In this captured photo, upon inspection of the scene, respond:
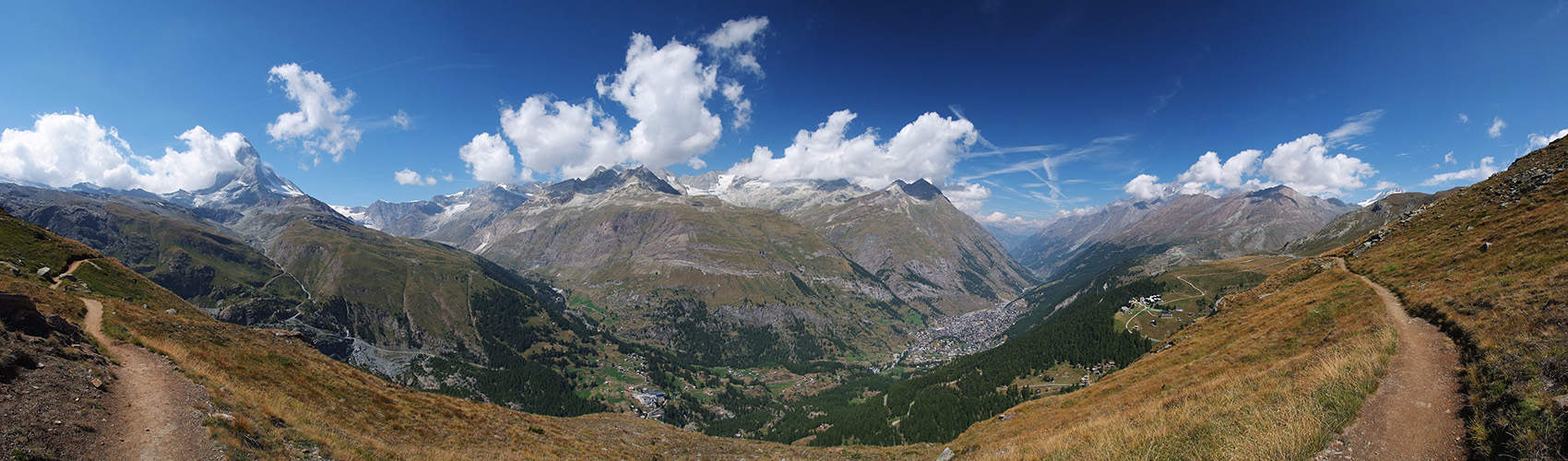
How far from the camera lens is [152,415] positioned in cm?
1472

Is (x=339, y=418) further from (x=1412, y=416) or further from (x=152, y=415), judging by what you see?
(x=1412, y=416)

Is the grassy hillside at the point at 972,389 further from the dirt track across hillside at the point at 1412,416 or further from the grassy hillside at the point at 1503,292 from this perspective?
the dirt track across hillside at the point at 1412,416

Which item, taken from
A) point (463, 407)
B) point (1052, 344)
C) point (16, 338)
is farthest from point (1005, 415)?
point (1052, 344)

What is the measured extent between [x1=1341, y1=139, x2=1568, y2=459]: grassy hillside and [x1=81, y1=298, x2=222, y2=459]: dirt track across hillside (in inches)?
1229

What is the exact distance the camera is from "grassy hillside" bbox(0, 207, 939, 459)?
1781cm

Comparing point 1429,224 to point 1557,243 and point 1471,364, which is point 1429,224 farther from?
point 1471,364

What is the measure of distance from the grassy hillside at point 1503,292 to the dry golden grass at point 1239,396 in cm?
197

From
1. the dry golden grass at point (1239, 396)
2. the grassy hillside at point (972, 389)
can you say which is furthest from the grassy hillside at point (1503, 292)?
the grassy hillside at point (972, 389)

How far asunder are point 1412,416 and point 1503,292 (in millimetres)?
17476

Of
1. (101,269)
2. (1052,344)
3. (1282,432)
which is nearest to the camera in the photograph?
(1282,432)

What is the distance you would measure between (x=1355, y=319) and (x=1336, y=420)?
2901 centimetres

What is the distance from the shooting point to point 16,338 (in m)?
15.8

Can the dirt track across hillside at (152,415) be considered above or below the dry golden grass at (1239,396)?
above

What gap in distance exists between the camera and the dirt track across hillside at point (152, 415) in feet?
42.8
